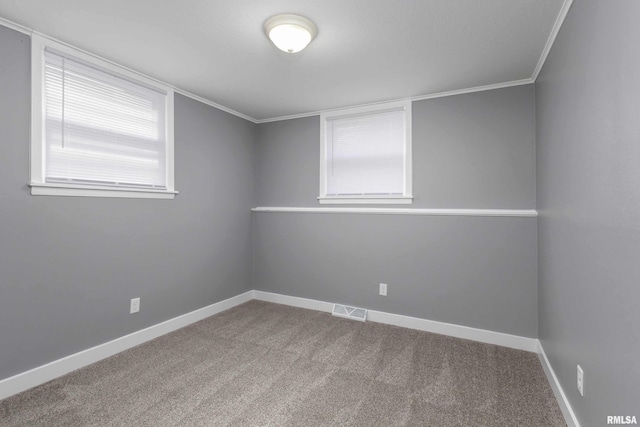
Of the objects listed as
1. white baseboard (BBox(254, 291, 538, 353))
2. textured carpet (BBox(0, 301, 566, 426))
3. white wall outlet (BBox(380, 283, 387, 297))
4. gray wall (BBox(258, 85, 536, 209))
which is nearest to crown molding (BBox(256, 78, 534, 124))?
gray wall (BBox(258, 85, 536, 209))

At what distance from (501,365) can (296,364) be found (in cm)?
159

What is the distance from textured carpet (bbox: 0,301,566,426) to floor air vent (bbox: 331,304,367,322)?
1.17ft

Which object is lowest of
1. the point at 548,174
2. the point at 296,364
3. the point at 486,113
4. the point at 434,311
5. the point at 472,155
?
the point at 296,364

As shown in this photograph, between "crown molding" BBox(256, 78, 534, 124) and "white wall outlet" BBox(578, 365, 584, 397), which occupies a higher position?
"crown molding" BBox(256, 78, 534, 124)

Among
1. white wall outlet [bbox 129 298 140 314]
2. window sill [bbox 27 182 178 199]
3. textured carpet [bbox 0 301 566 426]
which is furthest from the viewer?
white wall outlet [bbox 129 298 140 314]

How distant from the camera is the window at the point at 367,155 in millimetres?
3182

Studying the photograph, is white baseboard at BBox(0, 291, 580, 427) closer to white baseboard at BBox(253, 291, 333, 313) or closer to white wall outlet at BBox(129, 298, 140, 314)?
white baseboard at BBox(253, 291, 333, 313)

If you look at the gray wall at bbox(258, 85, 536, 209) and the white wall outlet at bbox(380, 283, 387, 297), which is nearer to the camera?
the gray wall at bbox(258, 85, 536, 209)

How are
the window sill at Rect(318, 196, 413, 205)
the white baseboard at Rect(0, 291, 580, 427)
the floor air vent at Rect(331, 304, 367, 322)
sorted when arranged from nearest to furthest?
1. the white baseboard at Rect(0, 291, 580, 427)
2. the window sill at Rect(318, 196, 413, 205)
3. the floor air vent at Rect(331, 304, 367, 322)

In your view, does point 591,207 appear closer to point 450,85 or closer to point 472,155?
point 472,155

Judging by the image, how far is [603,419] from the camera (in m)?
1.24

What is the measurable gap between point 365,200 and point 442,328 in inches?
58.9

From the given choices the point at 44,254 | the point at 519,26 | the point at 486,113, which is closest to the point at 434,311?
the point at 486,113

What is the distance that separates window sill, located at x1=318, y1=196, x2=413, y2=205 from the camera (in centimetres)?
314
